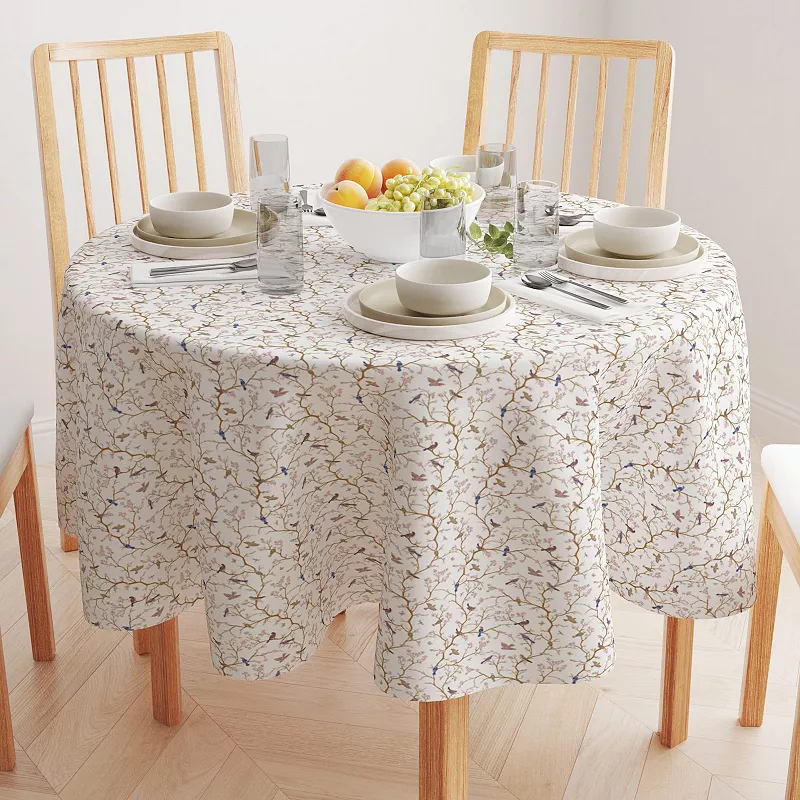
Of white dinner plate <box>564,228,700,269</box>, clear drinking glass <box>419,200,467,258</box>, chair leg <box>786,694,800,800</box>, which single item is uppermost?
clear drinking glass <box>419,200,467,258</box>

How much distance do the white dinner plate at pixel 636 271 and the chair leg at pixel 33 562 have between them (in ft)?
3.50

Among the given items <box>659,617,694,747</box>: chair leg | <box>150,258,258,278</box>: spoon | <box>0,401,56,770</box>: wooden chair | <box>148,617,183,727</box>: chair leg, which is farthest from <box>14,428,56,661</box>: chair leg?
<box>659,617,694,747</box>: chair leg

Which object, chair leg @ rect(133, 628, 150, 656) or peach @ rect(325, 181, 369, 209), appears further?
chair leg @ rect(133, 628, 150, 656)

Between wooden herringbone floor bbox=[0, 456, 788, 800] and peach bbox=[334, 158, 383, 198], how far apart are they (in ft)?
3.21

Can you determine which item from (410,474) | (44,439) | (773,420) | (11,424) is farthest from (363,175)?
(773,420)

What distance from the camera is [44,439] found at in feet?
9.50

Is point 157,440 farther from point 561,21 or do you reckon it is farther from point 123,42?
point 561,21

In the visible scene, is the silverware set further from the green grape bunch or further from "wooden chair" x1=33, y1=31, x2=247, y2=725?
"wooden chair" x1=33, y1=31, x2=247, y2=725

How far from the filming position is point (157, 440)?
1.38 meters

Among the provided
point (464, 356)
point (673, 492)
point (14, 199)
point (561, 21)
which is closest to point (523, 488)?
point (464, 356)

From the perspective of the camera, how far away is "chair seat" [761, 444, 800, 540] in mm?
1552

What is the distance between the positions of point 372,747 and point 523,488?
0.82 meters

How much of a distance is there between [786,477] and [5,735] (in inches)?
54.6

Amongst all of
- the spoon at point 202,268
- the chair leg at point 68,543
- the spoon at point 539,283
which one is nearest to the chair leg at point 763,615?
the spoon at point 539,283
